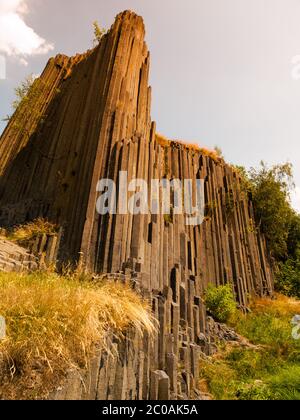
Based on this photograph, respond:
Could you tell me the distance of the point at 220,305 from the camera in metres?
13.2

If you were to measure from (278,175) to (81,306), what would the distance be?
64.6 feet

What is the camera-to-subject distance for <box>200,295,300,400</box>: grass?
719 centimetres

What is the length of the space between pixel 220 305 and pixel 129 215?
18.1 ft

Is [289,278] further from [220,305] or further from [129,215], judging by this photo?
[129,215]

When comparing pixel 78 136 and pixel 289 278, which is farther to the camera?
pixel 289 278

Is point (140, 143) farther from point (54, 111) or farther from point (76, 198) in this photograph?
point (54, 111)

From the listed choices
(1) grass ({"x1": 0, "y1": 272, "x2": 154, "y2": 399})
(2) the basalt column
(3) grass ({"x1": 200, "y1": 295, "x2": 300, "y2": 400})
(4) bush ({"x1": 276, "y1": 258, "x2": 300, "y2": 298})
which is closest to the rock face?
(2) the basalt column

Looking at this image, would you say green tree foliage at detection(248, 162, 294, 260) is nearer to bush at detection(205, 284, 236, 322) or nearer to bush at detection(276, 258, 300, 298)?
bush at detection(276, 258, 300, 298)

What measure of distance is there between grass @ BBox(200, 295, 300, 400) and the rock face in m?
0.76

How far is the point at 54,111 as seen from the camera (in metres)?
18.4

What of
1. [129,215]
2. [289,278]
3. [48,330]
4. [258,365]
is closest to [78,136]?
[129,215]

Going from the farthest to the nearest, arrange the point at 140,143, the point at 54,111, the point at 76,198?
the point at 54,111
the point at 140,143
the point at 76,198
